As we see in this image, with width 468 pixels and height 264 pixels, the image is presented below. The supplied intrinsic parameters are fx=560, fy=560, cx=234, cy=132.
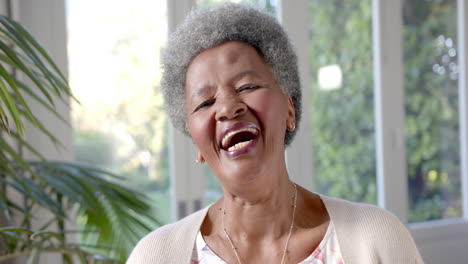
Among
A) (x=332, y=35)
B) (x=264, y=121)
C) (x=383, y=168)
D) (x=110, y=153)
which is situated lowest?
(x=383, y=168)

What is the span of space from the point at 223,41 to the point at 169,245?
49 centimetres

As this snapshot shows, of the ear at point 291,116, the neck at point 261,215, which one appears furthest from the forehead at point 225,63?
the neck at point 261,215

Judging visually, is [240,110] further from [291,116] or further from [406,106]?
[406,106]

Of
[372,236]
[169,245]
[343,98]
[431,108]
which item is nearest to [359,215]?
[372,236]

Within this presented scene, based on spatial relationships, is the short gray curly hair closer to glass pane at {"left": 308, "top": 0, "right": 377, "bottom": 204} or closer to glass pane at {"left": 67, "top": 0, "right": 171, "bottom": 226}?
glass pane at {"left": 67, "top": 0, "right": 171, "bottom": 226}

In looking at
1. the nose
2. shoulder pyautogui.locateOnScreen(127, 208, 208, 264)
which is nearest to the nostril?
the nose

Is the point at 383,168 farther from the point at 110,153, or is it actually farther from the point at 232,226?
the point at 232,226

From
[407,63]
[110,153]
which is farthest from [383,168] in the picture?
[110,153]

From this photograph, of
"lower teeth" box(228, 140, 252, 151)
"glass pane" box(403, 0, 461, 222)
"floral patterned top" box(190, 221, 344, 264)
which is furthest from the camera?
"glass pane" box(403, 0, 461, 222)

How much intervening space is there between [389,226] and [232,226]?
1.17 ft

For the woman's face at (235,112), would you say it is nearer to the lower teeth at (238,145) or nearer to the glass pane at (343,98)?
the lower teeth at (238,145)

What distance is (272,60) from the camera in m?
1.24

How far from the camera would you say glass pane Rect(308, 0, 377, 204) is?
3.52 meters

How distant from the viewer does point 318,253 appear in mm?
1253
